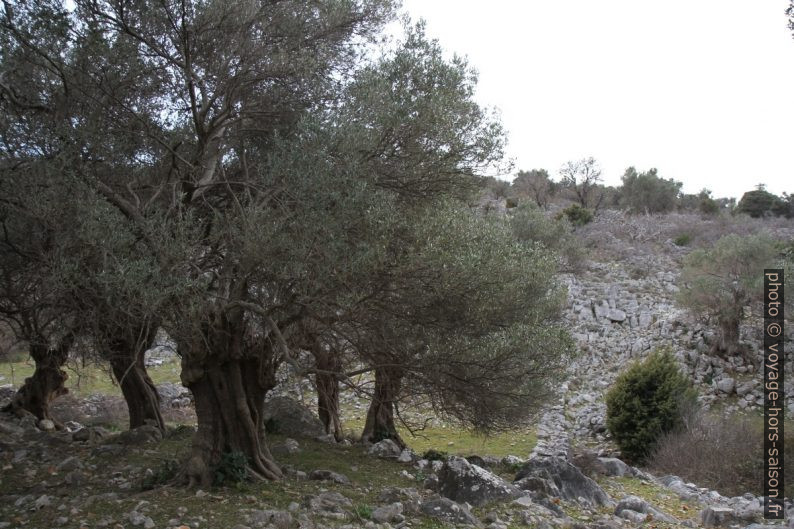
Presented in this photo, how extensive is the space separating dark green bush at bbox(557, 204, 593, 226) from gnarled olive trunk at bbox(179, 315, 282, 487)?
110 feet

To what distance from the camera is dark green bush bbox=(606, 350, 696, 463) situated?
1728 centimetres

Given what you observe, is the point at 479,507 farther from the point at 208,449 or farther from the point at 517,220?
the point at 517,220

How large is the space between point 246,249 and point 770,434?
14570 millimetres

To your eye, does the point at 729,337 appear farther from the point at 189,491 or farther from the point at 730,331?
the point at 189,491

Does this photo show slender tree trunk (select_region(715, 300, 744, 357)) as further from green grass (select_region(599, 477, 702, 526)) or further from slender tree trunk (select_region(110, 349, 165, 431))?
slender tree trunk (select_region(110, 349, 165, 431))

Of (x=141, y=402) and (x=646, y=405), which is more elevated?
(x=141, y=402)

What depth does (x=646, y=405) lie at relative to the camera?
58.6 feet

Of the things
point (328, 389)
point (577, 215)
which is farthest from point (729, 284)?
point (577, 215)

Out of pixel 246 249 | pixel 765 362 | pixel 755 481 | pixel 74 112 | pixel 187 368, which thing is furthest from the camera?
pixel 765 362

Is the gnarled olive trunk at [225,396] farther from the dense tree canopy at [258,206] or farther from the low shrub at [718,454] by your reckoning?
the low shrub at [718,454]

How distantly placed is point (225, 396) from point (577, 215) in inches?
1403

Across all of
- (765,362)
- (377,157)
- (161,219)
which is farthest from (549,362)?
(765,362)

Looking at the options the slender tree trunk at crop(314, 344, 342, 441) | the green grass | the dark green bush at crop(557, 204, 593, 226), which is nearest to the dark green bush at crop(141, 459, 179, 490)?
the slender tree trunk at crop(314, 344, 342, 441)

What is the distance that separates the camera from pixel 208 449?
29.3 feet
